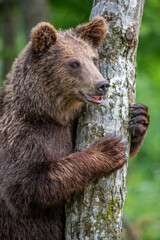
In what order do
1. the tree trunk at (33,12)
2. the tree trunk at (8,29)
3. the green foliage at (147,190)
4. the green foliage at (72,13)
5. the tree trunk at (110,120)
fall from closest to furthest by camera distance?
the tree trunk at (110,120) → the green foliage at (147,190) → the green foliage at (72,13) → the tree trunk at (33,12) → the tree trunk at (8,29)

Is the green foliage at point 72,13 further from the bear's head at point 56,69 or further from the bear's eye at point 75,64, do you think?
the bear's eye at point 75,64

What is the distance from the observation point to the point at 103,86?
4453mm

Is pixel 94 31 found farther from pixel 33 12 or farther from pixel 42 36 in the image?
pixel 33 12

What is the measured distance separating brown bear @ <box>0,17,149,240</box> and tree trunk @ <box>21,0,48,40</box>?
441 cm

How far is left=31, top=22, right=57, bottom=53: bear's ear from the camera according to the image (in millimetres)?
4789

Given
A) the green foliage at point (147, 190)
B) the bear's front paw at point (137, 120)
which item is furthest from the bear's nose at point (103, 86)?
the green foliage at point (147, 190)

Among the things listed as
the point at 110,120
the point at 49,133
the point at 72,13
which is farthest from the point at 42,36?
the point at 72,13

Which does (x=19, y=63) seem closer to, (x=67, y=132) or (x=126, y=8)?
(x=67, y=132)

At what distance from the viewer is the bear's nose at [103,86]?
14.5 feet

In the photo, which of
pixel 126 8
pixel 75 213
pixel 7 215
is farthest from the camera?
pixel 7 215

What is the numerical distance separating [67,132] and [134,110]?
2.90ft

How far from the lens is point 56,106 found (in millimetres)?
4918

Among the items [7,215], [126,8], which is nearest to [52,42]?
[126,8]

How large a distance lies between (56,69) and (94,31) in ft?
2.06
